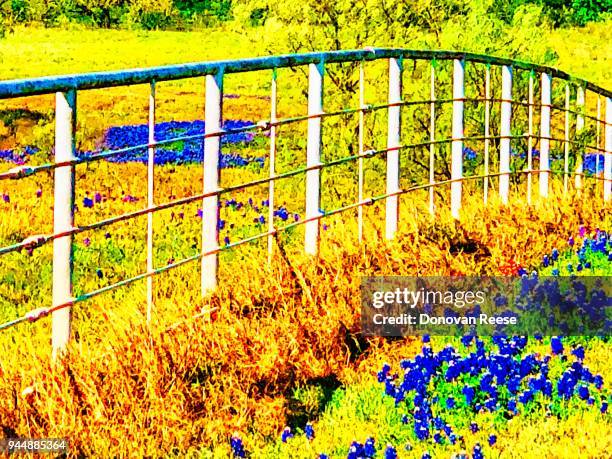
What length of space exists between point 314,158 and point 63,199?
2400 millimetres

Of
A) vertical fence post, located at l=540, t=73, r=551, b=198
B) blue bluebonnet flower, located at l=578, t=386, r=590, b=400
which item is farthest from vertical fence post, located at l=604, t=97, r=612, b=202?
blue bluebonnet flower, located at l=578, t=386, r=590, b=400

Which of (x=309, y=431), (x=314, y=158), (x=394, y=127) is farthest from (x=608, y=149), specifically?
(x=309, y=431)

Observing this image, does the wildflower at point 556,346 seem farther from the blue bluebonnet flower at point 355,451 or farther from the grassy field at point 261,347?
the blue bluebonnet flower at point 355,451

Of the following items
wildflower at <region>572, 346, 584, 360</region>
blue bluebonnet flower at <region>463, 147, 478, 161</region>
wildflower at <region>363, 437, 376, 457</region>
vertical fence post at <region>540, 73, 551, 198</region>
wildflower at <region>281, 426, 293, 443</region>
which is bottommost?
blue bluebonnet flower at <region>463, 147, 478, 161</region>

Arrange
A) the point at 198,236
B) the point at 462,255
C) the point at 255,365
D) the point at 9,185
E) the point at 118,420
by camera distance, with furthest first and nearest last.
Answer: the point at 9,185, the point at 198,236, the point at 462,255, the point at 255,365, the point at 118,420

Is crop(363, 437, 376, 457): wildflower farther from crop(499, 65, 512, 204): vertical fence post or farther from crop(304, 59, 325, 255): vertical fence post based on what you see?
crop(499, 65, 512, 204): vertical fence post

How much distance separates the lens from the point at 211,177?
20.3 feet

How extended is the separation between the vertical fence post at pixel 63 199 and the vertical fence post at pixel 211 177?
1.04 m

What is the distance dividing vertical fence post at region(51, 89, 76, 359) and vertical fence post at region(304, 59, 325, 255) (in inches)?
89.2

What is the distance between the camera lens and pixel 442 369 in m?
5.92

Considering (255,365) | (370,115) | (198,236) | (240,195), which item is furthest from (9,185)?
(255,365)

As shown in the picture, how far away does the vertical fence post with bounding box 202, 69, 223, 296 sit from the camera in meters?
6.08

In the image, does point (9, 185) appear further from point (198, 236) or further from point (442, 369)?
point (442, 369)

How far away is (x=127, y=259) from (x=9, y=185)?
584 cm
